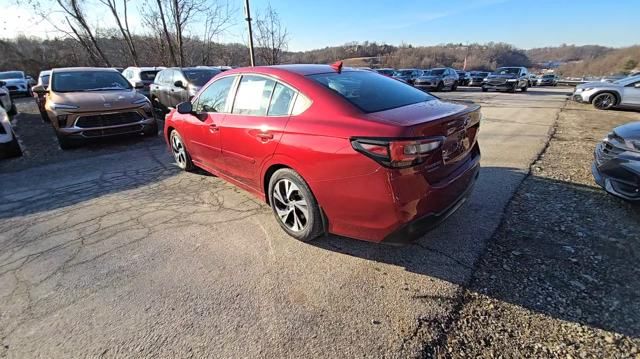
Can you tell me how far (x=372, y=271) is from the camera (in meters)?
2.73

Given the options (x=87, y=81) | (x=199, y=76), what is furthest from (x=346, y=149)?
(x=199, y=76)

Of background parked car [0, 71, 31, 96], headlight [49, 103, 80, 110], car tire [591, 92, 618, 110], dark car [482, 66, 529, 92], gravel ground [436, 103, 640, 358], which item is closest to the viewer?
gravel ground [436, 103, 640, 358]

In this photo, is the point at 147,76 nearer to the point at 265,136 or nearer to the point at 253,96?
the point at 253,96

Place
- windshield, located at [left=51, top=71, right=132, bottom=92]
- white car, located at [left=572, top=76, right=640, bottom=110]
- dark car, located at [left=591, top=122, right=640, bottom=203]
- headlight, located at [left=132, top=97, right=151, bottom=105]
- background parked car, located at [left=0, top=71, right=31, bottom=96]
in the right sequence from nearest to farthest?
1. dark car, located at [left=591, top=122, right=640, bottom=203]
2. headlight, located at [left=132, top=97, right=151, bottom=105]
3. windshield, located at [left=51, top=71, right=132, bottom=92]
4. white car, located at [left=572, top=76, right=640, bottom=110]
5. background parked car, located at [left=0, top=71, right=31, bottom=96]

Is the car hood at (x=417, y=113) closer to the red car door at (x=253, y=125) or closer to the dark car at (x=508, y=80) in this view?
the red car door at (x=253, y=125)

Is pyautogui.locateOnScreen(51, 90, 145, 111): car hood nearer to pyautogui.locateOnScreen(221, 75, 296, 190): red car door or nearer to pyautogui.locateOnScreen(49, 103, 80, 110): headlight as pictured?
pyautogui.locateOnScreen(49, 103, 80, 110): headlight

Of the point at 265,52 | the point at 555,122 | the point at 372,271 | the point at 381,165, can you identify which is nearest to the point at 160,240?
the point at 372,271

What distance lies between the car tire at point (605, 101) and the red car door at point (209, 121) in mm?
15864

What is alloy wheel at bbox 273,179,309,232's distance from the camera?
3.06 meters

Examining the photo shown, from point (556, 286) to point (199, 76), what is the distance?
10349mm

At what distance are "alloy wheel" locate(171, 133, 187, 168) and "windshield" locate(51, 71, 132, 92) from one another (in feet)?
12.1

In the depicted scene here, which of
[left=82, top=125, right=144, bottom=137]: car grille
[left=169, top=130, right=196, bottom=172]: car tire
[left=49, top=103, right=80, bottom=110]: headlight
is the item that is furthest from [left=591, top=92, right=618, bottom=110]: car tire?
[left=49, top=103, right=80, bottom=110]: headlight

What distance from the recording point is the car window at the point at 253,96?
340 cm

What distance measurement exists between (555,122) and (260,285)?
34.9 ft
